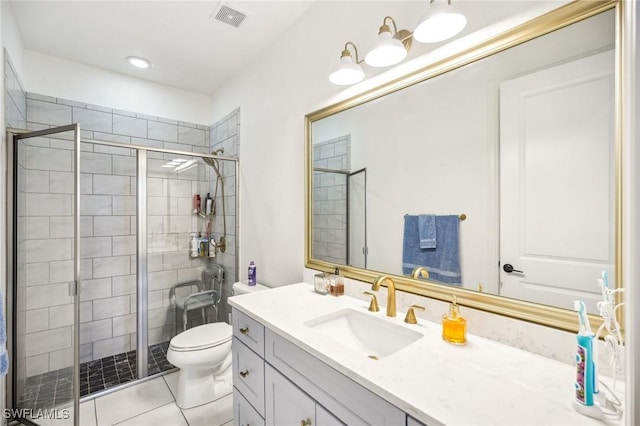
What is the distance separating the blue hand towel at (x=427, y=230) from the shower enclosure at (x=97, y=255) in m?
1.77

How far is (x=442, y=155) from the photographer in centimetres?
116

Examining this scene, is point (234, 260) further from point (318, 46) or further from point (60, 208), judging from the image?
point (318, 46)

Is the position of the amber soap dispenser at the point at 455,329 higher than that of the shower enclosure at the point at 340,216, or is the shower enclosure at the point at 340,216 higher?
the shower enclosure at the point at 340,216

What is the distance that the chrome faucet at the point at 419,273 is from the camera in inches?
47.0

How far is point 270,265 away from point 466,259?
1411 mm

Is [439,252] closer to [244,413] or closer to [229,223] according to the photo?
[244,413]

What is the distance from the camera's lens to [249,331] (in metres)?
1.28

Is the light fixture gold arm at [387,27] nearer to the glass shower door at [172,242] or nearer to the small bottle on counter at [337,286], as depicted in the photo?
the small bottle on counter at [337,286]

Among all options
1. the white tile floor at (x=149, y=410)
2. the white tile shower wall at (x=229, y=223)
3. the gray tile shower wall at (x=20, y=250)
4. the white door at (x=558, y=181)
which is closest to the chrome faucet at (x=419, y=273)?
the white door at (x=558, y=181)

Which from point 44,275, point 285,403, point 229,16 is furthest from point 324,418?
point 229,16

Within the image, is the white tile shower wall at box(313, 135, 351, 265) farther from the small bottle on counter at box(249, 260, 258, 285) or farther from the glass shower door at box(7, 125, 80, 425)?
the glass shower door at box(7, 125, 80, 425)

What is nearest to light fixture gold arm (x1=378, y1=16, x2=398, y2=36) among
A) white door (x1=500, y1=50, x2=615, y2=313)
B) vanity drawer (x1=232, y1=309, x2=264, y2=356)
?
white door (x1=500, y1=50, x2=615, y2=313)

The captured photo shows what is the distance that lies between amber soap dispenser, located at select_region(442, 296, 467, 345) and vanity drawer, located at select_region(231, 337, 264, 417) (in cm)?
72

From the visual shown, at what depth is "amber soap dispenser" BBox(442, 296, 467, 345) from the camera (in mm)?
947
